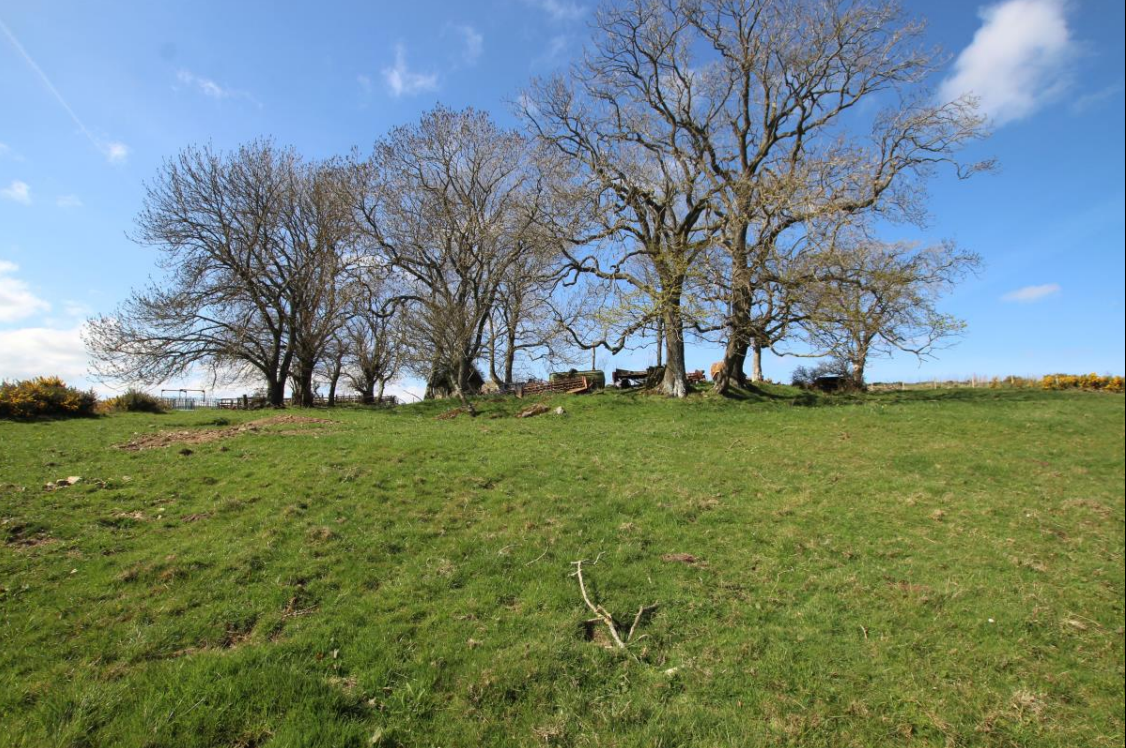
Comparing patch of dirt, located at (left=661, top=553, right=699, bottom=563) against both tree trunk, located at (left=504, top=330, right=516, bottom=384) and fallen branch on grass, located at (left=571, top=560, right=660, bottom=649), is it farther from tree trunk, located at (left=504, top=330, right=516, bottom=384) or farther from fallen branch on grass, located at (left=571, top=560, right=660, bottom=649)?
tree trunk, located at (left=504, top=330, right=516, bottom=384)

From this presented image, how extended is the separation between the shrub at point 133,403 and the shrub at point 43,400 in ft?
10.3

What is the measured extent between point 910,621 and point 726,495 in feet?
15.0

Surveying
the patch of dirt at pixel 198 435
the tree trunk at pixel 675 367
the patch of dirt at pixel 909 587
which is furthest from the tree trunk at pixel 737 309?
the patch of dirt at pixel 198 435

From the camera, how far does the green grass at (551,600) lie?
4.36 meters

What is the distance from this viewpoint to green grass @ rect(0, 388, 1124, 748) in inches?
172

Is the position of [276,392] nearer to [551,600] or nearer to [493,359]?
[493,359]

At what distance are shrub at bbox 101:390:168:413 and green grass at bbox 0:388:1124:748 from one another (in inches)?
635

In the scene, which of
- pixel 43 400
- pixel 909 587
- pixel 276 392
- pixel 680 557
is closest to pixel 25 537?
pixel 680 557

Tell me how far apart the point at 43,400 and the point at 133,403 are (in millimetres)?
5858

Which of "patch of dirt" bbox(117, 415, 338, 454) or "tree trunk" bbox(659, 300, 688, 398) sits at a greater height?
"tree trunk" bbox(659, 300, 688, 398)

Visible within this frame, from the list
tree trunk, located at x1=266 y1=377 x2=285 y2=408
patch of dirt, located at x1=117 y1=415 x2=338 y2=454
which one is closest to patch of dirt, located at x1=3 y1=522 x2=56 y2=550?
patch of dirt, located at x1=117 y1=415 x2=338 y2=454

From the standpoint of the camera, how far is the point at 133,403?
1027 inches

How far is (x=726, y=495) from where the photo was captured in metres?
10.5

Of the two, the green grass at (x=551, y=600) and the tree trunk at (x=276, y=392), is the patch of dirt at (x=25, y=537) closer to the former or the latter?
the green grass at (x=551, y=600)
